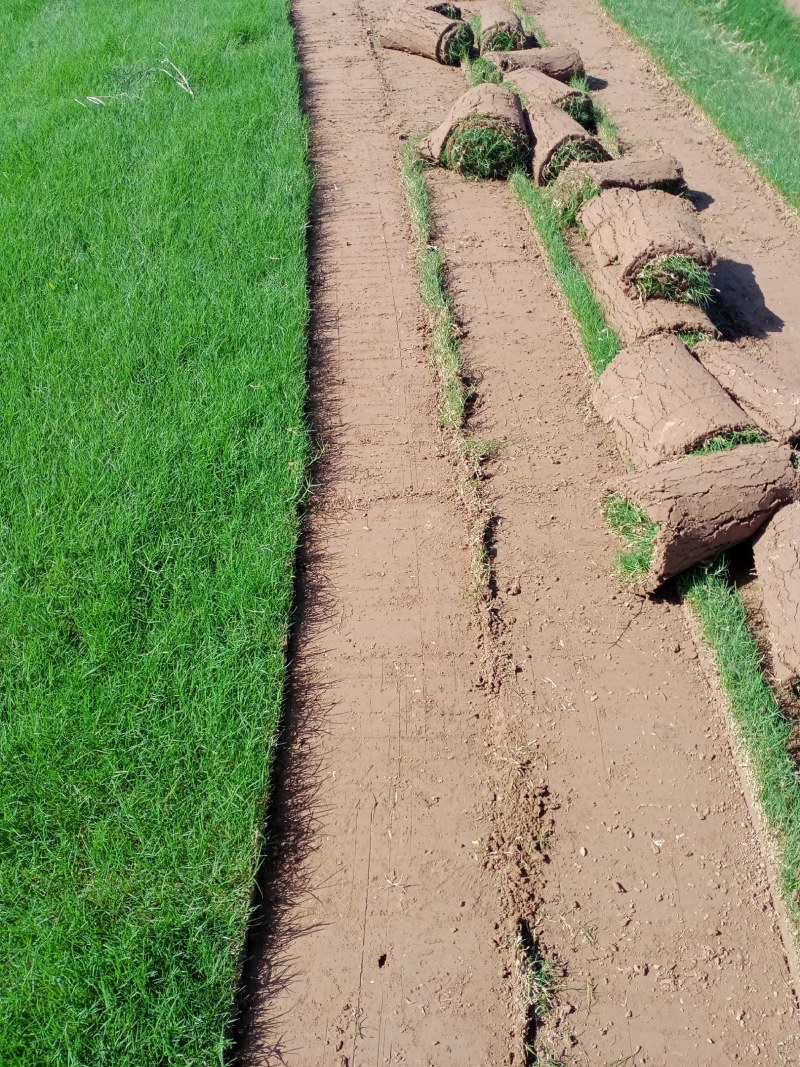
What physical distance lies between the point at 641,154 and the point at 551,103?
0.92m

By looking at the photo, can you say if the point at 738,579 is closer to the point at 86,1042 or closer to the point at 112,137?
the point at 86,1042

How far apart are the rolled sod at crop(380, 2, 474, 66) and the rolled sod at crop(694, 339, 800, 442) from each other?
610cm

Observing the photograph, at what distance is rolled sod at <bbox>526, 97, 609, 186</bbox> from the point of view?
7.50 m

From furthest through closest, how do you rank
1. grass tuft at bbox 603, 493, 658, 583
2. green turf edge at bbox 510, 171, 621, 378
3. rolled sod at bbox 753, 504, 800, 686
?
1. green turf edge at bbox 510, 171, 621, 378
2. grass tuft at bbox 603, 493, 658, 583
3. rolled sod at bbox 753, 504, 800, 686

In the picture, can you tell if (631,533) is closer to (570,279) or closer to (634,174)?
(570,279)

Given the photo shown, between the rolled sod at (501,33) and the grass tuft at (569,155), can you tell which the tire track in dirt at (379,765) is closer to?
the grass tuft at (569,155)

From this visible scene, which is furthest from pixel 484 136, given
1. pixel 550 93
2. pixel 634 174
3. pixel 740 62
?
pixel 740 62

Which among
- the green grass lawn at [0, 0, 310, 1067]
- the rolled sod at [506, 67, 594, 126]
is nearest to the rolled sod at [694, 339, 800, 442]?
the green grass lawn at [0, 0, 310, 1067]

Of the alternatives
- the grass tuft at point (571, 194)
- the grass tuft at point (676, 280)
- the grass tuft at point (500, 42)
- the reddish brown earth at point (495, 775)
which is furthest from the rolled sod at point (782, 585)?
the grass tuft at point (500, 42)

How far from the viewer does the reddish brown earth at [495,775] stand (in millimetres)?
3115

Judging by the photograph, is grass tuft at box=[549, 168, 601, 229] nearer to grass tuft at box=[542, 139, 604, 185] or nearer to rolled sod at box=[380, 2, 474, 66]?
grass tuft at box=[542, 139, 604, 185]

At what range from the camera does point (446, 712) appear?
3.99 metres

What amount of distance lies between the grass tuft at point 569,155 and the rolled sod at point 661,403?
279cm

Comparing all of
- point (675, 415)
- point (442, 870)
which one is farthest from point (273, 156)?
point (442, 870)
